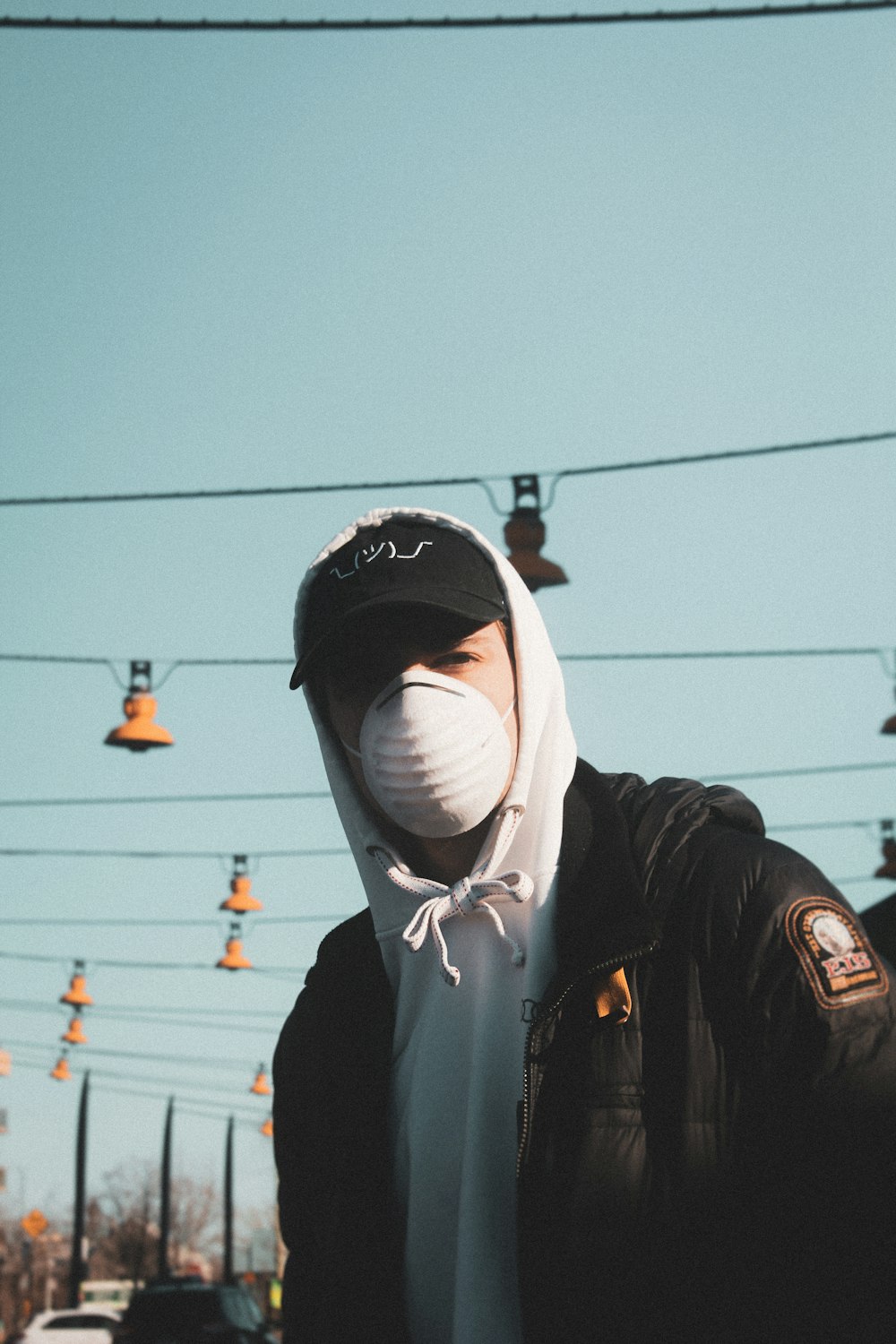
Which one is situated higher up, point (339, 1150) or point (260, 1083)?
point (260, 1083)

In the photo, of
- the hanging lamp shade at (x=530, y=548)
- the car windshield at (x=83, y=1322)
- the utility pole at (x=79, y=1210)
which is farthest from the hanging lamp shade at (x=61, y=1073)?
the hanging lamp shade at (x=530, y=548)

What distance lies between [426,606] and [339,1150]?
921 mm

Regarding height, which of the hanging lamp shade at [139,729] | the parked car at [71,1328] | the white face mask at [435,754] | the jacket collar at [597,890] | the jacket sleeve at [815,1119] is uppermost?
the hanging lamp shade at [139,729]

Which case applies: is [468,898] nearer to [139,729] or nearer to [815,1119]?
[815,1119]

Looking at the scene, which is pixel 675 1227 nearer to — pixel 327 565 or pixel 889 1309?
pixel 889 1309

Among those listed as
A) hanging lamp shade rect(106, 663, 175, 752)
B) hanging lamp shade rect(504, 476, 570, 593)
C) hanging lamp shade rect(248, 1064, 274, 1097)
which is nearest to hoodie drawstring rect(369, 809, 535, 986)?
hanging lamp shade rect(504, 476, 570, 593)

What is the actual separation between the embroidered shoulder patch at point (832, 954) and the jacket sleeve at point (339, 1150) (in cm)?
86

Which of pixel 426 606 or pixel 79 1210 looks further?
pixel 79 1210

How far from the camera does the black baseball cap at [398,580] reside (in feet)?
8.94

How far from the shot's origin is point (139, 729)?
46.2 feet

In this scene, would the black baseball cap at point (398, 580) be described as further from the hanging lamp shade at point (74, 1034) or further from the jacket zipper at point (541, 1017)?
the hanging lamp shade at point (74, 1034)

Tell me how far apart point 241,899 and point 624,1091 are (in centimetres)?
2098

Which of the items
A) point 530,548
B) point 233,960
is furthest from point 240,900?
point 530,548

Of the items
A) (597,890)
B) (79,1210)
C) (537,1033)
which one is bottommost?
(537,1033)
